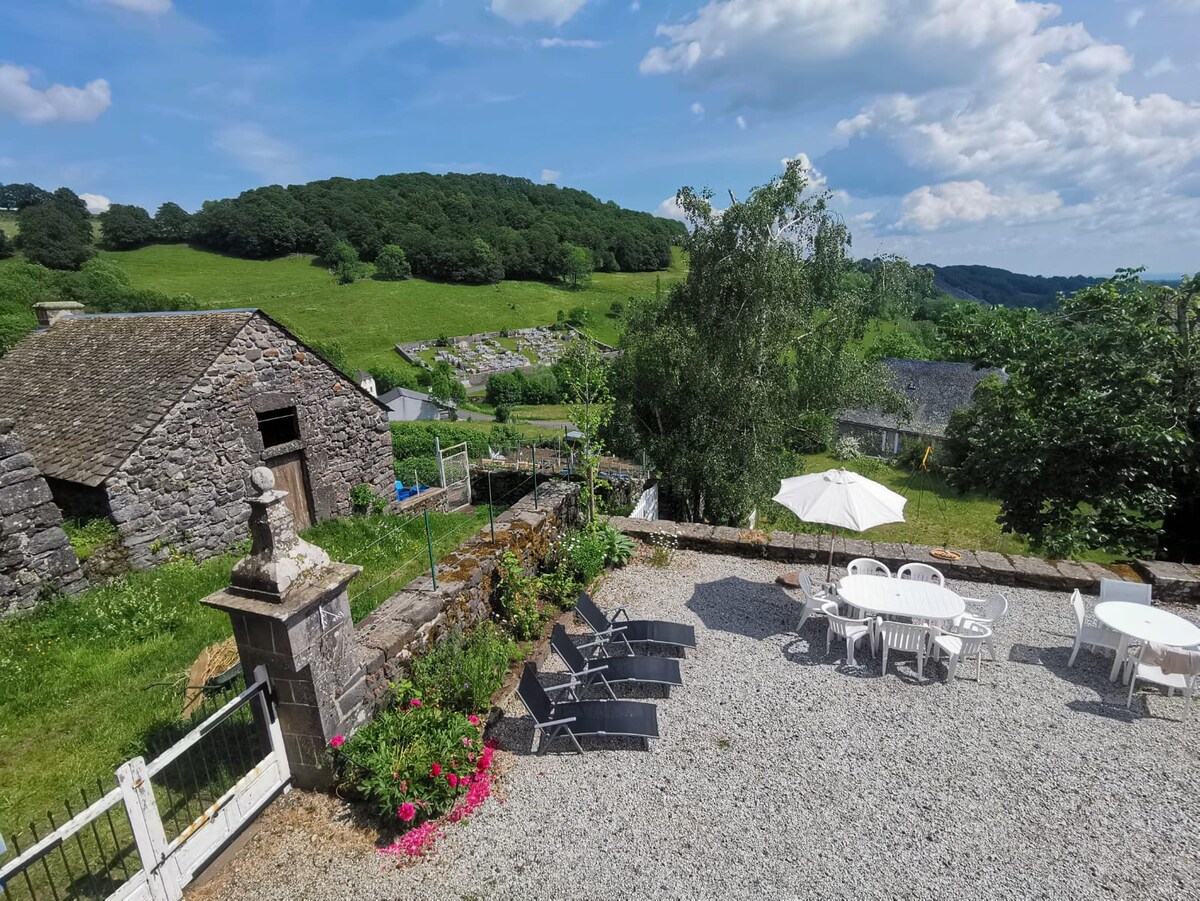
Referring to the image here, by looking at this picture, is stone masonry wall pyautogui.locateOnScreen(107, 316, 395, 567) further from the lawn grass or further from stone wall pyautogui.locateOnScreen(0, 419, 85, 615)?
the lawn grass

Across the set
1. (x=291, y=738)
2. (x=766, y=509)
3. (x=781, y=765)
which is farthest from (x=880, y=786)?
(x=766, y=509)

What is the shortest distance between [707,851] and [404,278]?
87.4 metres

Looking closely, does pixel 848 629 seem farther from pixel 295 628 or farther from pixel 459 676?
pixel 295 628

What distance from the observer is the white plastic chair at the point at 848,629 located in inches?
254

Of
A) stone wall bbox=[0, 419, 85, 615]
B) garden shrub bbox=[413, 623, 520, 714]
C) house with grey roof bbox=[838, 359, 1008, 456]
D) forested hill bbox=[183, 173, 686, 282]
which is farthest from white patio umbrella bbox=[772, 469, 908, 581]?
forested hill bbox=[183, 173, 686, 282]

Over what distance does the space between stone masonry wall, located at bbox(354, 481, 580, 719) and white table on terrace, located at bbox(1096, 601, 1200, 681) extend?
648 centimetres

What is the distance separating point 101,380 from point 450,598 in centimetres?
961

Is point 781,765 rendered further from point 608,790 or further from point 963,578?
point 963,578

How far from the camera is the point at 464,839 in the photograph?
4371 millimetres

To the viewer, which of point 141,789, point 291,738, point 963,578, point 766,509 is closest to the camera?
point 141,789

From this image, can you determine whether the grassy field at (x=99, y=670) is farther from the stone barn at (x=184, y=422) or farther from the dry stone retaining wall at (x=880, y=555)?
the dry stone retaining wall at (x=880, y=555)

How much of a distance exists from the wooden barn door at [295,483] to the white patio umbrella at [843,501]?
30.8ft

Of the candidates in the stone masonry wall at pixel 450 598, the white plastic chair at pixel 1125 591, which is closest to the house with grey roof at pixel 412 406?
the stone masonry wall at pixel 450 598

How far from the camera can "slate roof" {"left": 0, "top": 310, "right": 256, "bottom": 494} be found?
9.30m
